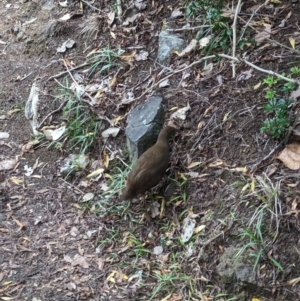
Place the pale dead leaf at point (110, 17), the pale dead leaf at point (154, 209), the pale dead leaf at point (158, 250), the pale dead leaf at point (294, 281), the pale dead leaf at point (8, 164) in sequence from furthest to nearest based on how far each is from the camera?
the pale dead leaf at point (110, 17), the pale dead leaf at point (8, 164), the pale dead leaf at point (154, 209), the pale dead leaf at point (158, 250), the pale dead leaf at point (294, 281)

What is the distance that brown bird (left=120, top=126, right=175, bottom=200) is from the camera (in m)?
4.69

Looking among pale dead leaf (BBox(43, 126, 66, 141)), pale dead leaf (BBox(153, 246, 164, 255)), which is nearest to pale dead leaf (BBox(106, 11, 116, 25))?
pale dead leaf (BBox(43, 126, 66, 141))

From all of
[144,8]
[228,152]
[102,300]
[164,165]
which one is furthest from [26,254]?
[144,8]

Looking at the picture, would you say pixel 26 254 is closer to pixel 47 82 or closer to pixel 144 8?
pixel 47 82

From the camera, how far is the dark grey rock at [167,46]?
19.1ft

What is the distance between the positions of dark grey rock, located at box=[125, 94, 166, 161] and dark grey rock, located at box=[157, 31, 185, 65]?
0.62 meters

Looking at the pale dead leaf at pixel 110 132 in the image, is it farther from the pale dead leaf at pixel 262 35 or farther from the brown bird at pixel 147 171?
the pale dead leaf at pixel 262 35

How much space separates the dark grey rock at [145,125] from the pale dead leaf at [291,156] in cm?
118

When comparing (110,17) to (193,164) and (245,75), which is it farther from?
(193,164)

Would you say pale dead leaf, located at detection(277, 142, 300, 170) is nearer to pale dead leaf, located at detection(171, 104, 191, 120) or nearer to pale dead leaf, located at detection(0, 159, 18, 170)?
pale dead leaf, located at detection(171, 104, 191, 120)

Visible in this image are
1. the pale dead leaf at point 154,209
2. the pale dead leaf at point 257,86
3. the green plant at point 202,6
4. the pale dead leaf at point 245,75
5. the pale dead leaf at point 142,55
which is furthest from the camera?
the pale dead leaf at point 142,55

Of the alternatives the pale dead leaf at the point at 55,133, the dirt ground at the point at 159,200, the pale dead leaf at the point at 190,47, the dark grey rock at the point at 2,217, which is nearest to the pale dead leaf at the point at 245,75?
the dirt ground at the point at 159,200

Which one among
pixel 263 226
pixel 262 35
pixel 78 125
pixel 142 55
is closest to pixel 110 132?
pixel 78 125

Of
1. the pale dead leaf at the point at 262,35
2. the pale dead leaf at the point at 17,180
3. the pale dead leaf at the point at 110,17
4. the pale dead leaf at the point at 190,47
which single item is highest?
the pale dead leaf at the point at 262,35
